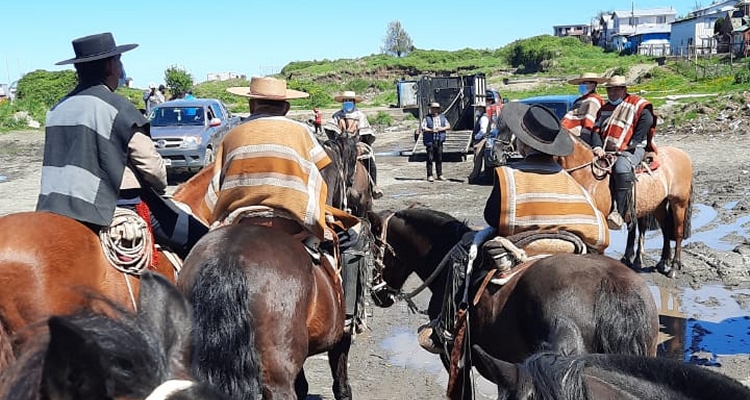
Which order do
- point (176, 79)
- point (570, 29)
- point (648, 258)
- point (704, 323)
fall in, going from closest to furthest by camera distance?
1. point (704, 323)
2. point (648, 258)
3. point (176, 79)
4. point (570, 29)

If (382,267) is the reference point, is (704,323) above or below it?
below

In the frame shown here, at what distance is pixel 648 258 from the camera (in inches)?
408

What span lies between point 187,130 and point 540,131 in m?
15.5

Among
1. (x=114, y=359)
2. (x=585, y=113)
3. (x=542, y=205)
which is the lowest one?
(x=585, y=113)

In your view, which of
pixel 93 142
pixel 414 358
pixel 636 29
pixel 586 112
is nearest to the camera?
pixel 93 142

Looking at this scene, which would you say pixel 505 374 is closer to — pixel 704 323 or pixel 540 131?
pixel 540 131

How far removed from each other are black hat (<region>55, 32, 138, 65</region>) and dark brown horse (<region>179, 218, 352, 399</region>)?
115cm

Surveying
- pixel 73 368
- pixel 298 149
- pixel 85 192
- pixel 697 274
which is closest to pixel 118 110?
pixel 85 192

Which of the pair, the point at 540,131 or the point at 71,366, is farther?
the point at 540,131

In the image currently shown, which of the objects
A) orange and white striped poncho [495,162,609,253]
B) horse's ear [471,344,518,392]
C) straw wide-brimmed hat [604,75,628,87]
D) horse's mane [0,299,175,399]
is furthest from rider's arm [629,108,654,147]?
horse's mane [0,299,175,399]

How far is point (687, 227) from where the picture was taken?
10141mm

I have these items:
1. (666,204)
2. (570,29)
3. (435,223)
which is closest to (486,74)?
(666,204)

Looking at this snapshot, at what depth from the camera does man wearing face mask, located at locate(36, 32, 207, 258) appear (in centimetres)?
393

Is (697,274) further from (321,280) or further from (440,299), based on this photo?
(321,280)
